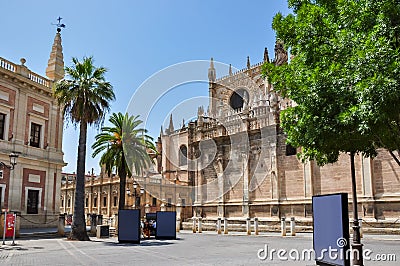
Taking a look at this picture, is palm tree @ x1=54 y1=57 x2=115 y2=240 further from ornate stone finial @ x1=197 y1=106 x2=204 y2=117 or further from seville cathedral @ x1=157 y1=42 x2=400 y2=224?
ornate stone finial @ x1=197 y1=106 x2=204 y2=117

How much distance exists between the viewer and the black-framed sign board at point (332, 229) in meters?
8.63

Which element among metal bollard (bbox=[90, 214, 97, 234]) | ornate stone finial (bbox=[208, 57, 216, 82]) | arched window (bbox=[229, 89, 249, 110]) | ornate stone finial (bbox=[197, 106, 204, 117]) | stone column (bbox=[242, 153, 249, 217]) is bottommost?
metal bollard (bbox=[90, 214, 97, 234])

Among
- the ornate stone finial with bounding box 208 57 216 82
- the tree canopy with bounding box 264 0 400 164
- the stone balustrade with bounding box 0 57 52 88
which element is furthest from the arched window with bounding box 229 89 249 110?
the tree canopy with bounding box 264 0 400 164

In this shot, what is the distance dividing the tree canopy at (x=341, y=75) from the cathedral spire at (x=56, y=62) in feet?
80.7

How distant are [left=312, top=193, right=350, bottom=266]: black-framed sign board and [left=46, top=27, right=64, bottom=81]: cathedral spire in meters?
27.2

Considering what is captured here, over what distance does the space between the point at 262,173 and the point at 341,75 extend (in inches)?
1040

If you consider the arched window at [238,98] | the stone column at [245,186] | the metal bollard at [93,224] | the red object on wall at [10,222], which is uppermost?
the arched window at [238,98]

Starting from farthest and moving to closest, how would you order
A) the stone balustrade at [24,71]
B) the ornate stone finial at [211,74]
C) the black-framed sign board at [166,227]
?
the ornate stone finial at [211,74] → the stone balustrade at [24,71] → the black-framed sign board at [166,227]

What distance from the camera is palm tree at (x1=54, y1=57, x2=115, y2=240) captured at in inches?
864

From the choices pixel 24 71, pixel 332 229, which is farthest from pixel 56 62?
pixel 332 229

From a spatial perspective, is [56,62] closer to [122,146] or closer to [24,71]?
[24,71]

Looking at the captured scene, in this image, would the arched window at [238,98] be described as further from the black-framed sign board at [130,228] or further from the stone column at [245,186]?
the black-framed sign board at [130,228]

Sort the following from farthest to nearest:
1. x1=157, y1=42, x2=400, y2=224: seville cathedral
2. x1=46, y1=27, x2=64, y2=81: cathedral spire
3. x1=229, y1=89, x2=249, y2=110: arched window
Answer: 1. x1=229, y1=89, x2=249, y2=110: arched window
2. x1=46, y1=27, x2=64, y2=81: cathedral spire
3. x1=157, y1=42, x2=400, y2=224: seville cathedral

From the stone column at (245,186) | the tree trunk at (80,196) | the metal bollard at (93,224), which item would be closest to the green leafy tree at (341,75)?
the tree trunk at (80,196)
